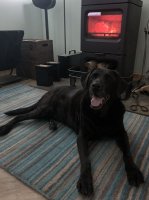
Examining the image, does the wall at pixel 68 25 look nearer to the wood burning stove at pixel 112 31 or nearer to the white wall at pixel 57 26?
the white wall at pixel 57 26

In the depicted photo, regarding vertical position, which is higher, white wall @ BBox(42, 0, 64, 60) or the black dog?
white wall @ BBox(42, 0, 64, 60)

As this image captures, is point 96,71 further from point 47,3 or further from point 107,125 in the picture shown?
point 47,3

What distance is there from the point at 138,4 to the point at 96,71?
151 centimetres

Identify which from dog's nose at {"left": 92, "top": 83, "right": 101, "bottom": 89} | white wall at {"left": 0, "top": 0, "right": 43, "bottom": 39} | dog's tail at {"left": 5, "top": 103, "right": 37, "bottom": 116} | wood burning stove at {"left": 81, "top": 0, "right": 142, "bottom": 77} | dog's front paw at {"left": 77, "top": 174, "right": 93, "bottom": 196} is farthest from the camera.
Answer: white wall at {"left": 0, "top": 0, "right": 43, "bottom": 39}

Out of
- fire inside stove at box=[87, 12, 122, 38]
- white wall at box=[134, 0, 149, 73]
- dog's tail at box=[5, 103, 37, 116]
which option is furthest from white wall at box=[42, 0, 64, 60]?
dog's tail at box=[5, 103, 37, 116]

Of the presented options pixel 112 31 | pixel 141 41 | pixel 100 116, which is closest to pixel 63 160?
pixel 100 116

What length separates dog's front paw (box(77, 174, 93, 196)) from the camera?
102cm

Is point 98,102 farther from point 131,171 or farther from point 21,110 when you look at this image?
point 21,110

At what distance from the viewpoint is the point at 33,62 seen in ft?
10.2

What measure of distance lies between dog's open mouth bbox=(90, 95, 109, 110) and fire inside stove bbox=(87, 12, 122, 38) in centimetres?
131

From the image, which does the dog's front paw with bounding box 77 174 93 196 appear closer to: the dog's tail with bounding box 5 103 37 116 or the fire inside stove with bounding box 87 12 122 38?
the dog's tail with bounding box 5 103 37 116

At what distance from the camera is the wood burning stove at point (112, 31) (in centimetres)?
224

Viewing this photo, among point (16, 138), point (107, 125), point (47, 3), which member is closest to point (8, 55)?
point (47, 3)

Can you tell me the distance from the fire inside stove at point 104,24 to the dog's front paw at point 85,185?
1796mm
